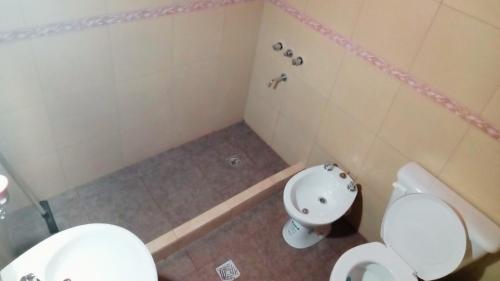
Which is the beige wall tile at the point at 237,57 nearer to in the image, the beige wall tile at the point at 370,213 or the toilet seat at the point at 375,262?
the beige wall tile at the point at 370,213

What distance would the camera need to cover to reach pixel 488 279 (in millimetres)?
1562

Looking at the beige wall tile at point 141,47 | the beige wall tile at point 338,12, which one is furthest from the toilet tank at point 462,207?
the beige wall tile at point 141,47

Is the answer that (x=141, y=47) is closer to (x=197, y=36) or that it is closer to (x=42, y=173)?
(x=197, y=36)

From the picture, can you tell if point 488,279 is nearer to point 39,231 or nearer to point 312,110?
point 312,110

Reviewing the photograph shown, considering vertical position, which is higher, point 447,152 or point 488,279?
point 447,152

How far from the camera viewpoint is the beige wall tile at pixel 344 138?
1.87m

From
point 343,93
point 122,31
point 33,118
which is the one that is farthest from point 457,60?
point 33,118

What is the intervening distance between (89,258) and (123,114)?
93 cm

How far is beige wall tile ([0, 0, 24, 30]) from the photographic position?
1.33m

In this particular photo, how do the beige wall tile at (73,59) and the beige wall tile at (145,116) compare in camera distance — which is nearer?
the beige wall tile at (73,59)

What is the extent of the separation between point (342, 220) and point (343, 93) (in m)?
0.83

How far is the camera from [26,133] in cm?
172

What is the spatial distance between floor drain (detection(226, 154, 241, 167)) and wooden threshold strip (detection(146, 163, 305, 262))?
28 cm

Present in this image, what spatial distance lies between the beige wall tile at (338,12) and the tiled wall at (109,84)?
1.40ft
